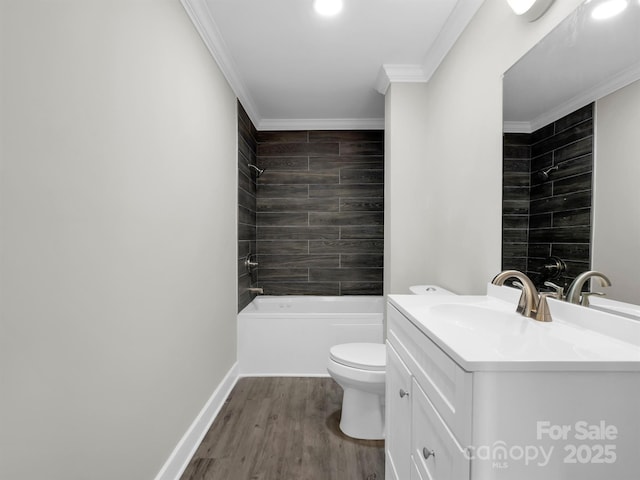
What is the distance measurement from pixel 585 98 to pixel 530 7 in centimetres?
51

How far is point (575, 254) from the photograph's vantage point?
48.7 inches

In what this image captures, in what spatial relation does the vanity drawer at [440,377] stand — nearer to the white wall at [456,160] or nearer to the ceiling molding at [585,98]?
the white wall at [456,160]

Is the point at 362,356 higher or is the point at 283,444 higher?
the point at 362,356

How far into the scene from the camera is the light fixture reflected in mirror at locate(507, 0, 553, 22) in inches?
54.5

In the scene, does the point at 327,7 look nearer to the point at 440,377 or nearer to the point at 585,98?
the point at 585,98

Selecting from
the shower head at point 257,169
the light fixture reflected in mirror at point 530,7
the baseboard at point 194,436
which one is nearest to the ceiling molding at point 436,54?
the light fixture reflected in mirror at point 530,7

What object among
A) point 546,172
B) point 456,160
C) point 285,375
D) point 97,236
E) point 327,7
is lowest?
point 285,375

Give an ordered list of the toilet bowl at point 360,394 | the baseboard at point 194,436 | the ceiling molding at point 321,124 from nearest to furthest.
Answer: the baseboard at point 194,436 < the toilet bowl at point 360,394 < the ceiling molding at point 321,124

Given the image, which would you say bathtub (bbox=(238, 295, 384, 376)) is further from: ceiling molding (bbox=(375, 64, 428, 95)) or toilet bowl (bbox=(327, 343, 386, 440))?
ceiling molding (bbox=(375, 64, 428, 95))

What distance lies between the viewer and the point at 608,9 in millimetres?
1104

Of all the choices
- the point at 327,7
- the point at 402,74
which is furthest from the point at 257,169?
the point at 327,7

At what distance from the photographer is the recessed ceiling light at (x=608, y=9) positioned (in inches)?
41.7

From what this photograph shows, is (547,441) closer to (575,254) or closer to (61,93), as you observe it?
(575,254)

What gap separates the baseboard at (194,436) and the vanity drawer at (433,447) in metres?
1.15
